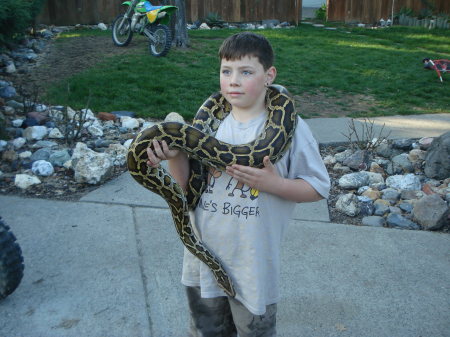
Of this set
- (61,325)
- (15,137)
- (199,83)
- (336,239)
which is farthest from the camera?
(199,83)

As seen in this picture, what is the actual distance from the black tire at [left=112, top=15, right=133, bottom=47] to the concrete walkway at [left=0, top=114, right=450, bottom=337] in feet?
25.3

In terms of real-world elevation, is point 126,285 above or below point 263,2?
below

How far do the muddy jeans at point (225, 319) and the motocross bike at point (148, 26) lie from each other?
364 inches

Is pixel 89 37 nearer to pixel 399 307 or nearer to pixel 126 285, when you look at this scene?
pixel 126 285

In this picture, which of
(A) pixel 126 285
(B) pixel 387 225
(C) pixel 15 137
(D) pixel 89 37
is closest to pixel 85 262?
(A) pixel 126 285

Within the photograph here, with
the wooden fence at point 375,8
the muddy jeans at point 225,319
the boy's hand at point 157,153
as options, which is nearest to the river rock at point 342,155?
the muddy jeans at point 225,319

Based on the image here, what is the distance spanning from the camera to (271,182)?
228 cm

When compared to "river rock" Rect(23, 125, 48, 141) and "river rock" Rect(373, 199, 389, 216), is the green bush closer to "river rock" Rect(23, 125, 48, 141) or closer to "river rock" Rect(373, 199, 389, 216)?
"river rock" Rect(23, 125, 48, 141)

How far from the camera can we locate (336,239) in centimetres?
432

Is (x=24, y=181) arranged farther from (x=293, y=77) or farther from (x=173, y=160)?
(x=293, y=77)

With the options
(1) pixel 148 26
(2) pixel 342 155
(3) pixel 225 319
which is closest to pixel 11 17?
(1) pixel 148 26

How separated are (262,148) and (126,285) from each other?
1.85 meters

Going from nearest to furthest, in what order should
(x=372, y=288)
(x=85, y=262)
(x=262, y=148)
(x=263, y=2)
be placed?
(x=262, y=148) → (x=372, y=288) → (x=85, y=262) → (x=263, y=2)

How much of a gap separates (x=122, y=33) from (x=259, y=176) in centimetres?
1060
